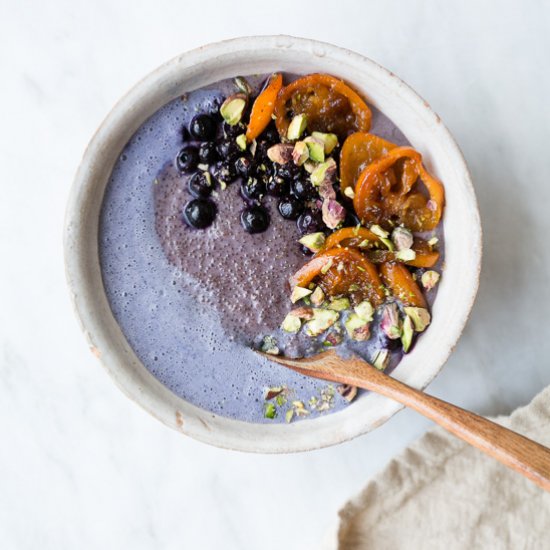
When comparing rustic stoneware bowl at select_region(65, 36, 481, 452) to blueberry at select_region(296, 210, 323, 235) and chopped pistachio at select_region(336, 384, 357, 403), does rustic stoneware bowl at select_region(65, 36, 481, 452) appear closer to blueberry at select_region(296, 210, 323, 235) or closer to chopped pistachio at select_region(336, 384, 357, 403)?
chopped pistachio at select_region(336, 384, 357, 403)

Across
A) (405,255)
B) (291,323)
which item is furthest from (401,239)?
(291,323)

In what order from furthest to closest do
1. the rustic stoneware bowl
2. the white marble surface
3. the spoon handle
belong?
the white marble surface → the rustic stoneware bowl → the spoon handle

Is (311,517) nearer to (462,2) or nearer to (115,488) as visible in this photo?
(115,488)

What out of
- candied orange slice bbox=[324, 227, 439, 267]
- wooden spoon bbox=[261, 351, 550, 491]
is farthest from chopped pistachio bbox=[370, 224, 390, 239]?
wooden spoon bbox=[261, 351, 550, 491]

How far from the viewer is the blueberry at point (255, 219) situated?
4.09 feet

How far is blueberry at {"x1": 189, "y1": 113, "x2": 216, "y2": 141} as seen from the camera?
124cm

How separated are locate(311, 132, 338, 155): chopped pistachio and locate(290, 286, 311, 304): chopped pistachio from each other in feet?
0.78

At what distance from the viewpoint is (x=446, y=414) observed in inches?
45.4

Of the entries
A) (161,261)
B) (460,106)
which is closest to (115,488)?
(161,261)

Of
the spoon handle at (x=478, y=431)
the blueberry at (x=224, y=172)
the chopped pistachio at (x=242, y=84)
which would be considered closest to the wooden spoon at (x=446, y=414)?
the spoon handle at (x=478, y=431)

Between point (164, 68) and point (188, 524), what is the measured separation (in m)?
0.91

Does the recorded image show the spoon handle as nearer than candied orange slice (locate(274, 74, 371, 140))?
Yes

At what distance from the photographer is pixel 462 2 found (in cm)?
148

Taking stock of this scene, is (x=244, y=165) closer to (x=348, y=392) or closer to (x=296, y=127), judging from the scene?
(x=296, y=127)
